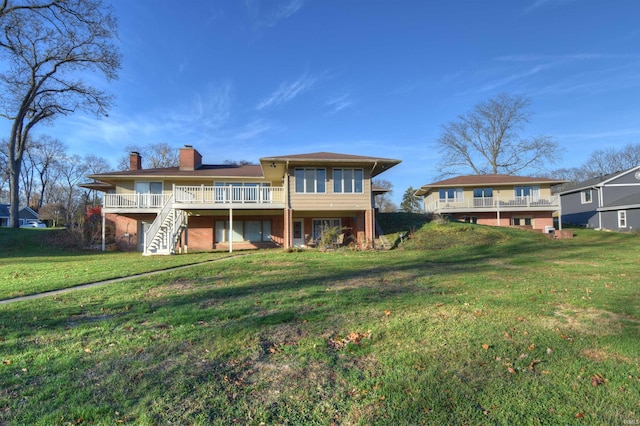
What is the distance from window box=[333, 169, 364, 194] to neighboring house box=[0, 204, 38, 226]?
55.7 meters

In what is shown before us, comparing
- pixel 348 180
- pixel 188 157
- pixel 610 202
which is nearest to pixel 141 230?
pixel 188 157

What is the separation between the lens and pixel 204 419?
263 centimetres

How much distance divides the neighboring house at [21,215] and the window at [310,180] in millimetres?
54197

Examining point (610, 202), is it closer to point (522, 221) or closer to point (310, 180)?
point (522, 221)

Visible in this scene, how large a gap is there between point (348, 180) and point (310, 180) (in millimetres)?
2048

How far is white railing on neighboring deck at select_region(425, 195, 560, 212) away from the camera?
26906mm

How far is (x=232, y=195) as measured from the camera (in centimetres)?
1786

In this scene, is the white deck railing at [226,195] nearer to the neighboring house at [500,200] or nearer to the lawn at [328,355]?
the lawn at [328,355]

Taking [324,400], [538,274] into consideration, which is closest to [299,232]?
[538,274]

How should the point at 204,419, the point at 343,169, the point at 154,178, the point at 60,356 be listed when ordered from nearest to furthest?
the point at 204,419
the point at 60,356
the point at 343,169
the point at 154,178

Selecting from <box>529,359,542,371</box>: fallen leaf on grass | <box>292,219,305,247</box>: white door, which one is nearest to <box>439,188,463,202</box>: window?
<box>292,219,305,247</box>: white door

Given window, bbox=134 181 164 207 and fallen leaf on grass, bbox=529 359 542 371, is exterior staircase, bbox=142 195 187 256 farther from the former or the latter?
fallen leaf on grass, bbox=529 359 542 371

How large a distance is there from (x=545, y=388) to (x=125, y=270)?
10642mm

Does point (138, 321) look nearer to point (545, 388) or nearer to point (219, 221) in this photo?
point (545, 388)
